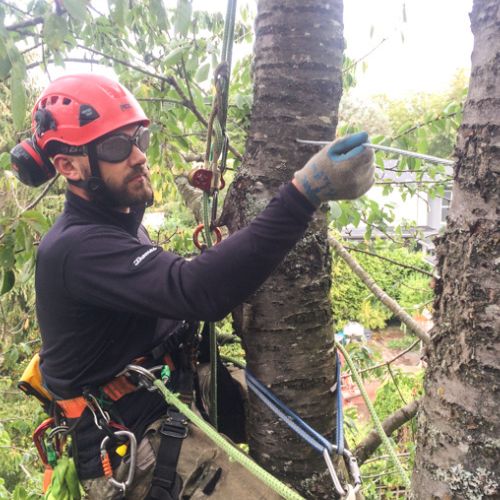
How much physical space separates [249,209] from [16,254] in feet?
3.16

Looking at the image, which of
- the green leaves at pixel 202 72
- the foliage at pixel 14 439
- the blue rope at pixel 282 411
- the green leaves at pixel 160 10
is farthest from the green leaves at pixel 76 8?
the foliage at pixel 14 439

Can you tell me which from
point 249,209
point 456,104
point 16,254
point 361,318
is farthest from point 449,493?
point 361,318

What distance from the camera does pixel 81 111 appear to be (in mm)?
1727

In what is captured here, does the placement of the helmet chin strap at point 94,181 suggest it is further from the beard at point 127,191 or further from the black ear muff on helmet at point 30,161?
the black ear muff on helmet at point 30,161

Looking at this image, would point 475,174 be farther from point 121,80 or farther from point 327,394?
point 121,80

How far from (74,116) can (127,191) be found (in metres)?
0.32

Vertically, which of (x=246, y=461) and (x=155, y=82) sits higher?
(x=155, y=82)

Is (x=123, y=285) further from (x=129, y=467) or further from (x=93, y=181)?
(x=129, y=467)

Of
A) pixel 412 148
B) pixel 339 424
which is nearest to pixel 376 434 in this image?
pixel 339 424

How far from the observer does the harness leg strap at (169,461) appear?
5.09 ft

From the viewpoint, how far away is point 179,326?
1.91 meters

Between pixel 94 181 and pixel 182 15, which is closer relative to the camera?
pixel 182 15

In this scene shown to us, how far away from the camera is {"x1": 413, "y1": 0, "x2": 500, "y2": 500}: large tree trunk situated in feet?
2.97

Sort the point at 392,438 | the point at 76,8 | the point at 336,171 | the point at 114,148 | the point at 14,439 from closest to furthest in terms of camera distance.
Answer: the point at 76,8 → the point at 336,171 → the point at 114,148 → the point at 392,438 → the point at 14,439
